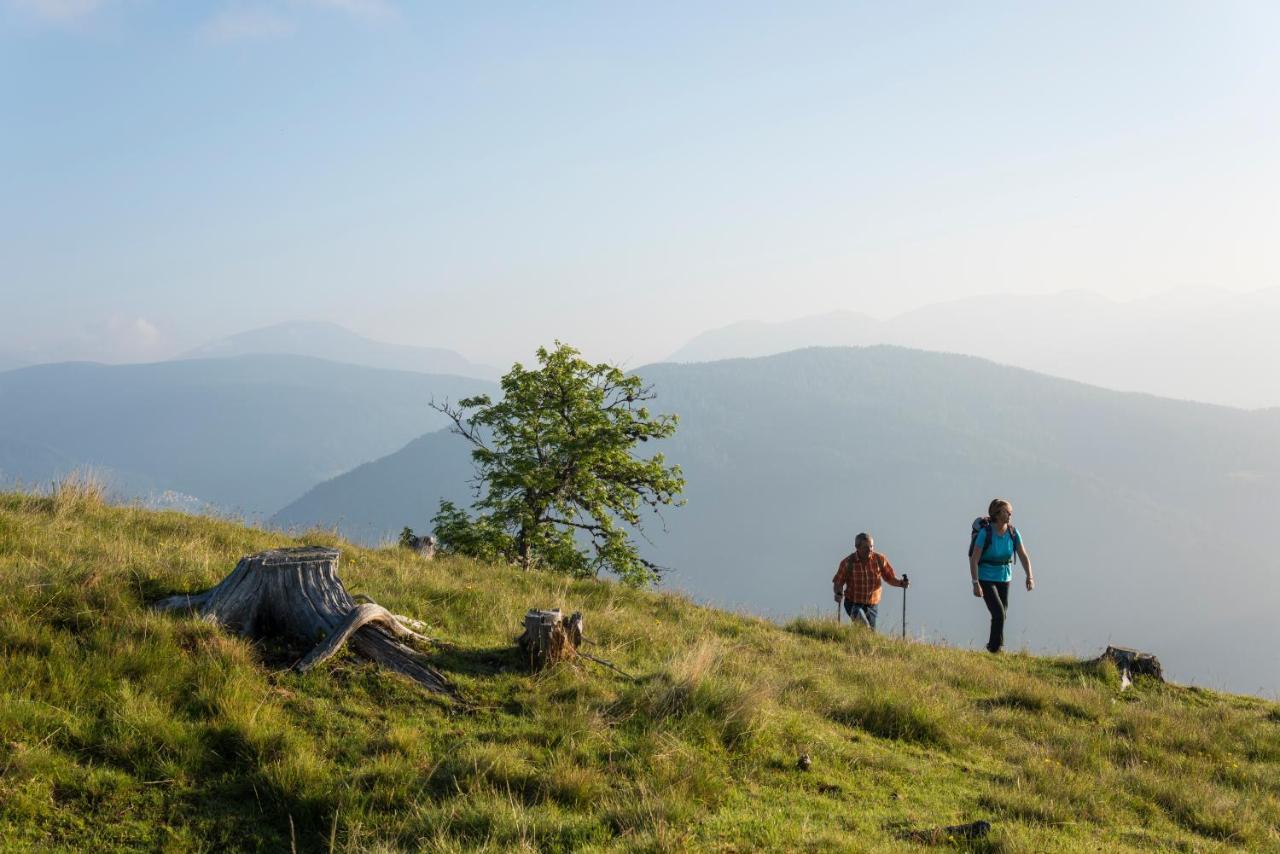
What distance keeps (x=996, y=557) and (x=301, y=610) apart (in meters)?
10.5

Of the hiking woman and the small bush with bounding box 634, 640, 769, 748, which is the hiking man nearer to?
the hiking woman

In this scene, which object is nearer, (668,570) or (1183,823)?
(1183,823)

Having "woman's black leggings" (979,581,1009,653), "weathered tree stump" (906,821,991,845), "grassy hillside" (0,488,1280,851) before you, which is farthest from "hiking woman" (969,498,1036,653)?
"weathered tree stump" (906,821,991,845)

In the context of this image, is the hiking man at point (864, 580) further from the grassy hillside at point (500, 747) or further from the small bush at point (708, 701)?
the small bush at point (708, 701)

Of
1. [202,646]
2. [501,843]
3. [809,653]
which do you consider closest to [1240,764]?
[809,653]

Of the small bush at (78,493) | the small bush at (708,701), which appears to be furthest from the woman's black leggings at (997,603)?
the small bush at (78,493)

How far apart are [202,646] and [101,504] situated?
6.40 m

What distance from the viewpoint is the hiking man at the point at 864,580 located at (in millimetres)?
13531

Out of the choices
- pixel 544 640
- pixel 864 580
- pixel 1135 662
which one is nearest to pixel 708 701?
pixel 544 640

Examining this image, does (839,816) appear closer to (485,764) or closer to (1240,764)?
(485,764)

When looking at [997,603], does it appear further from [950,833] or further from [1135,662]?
[950,833]

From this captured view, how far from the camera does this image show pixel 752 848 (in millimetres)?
4680

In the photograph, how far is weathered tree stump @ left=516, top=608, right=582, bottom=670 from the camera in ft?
23.2

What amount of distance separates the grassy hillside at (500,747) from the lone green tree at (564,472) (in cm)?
1049
